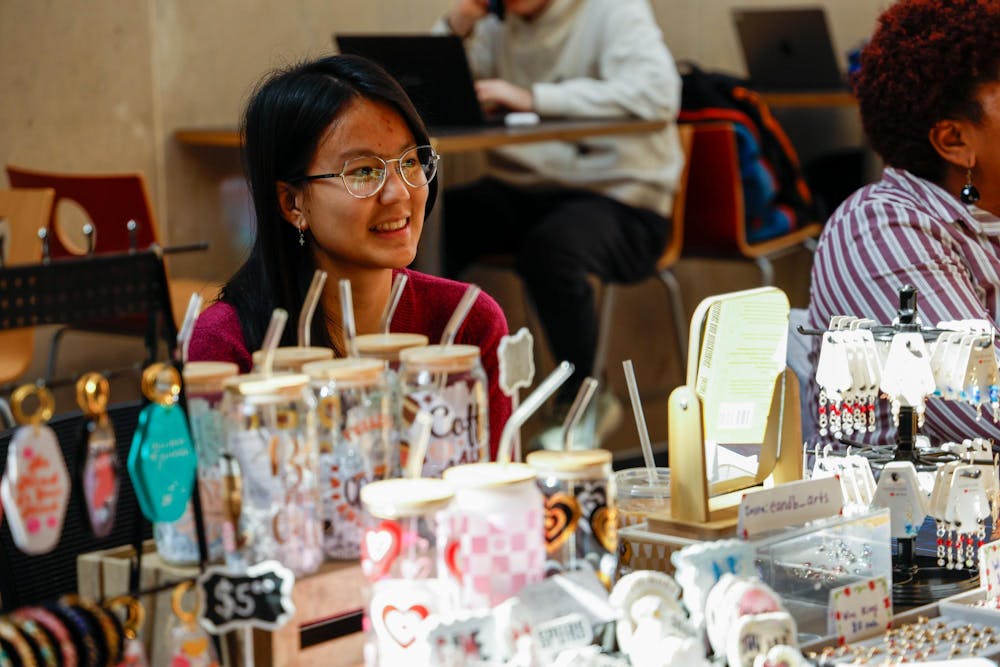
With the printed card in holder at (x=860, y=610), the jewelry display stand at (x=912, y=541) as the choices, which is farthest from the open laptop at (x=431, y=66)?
the printed card in holder at (x=860, y=610)

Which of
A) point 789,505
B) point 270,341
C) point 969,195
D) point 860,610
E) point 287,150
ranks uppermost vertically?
point 287,150

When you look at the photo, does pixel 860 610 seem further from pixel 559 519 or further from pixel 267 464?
pixel 267 464

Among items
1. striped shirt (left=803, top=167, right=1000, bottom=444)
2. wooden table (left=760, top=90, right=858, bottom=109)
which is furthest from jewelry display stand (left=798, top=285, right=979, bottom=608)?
wooden table (left=760, top=90, right=858, bottom=109)

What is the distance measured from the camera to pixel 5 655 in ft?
3.72

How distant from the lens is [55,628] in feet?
3.78

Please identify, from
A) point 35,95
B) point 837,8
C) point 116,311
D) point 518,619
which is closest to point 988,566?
point 518,619

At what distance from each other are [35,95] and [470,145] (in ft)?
4.81

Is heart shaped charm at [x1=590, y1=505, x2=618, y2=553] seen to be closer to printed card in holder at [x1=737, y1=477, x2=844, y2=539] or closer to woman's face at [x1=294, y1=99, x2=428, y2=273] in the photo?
printed card in holder at [x1=737, y1=477, x2=844, y2=539]

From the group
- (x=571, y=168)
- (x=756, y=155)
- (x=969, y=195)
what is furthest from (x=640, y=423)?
(x=756, y=155)

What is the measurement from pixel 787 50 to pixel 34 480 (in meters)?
5.29

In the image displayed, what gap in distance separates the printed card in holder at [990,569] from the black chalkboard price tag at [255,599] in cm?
81

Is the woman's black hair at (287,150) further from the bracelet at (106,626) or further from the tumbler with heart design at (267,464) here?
the bracelet at (106,626)

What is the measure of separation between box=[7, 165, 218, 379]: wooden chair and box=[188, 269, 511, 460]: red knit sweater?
1.69 meters

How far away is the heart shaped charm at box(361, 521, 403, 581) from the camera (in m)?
1.26
